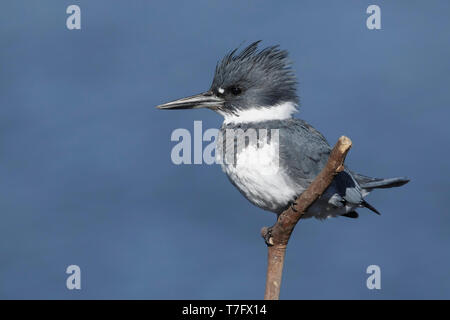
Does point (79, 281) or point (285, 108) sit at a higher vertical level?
point (285, 108)

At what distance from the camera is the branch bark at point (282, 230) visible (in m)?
2.35

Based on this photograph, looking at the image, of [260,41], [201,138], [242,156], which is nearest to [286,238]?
[242,156]

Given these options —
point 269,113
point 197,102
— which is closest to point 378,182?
point 269,113

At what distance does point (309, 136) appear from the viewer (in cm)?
283

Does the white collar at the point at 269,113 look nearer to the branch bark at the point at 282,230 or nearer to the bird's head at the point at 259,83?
the bird's head at the point at 259,83

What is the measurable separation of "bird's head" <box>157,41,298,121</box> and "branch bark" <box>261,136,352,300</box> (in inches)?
20.0

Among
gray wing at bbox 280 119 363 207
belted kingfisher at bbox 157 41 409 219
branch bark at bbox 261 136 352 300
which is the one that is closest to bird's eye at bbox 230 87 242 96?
belted kingfisher at bbox 157 41 409 219

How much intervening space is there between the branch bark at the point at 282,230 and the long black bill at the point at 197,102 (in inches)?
23.9

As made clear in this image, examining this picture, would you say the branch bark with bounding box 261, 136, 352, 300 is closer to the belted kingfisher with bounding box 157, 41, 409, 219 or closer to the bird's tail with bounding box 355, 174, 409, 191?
the belted kingfisher with bounding box 157, 41, 409, 219

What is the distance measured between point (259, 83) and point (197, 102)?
11.3 inches
